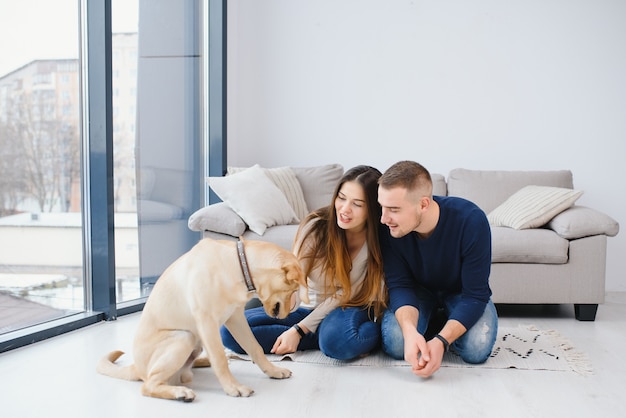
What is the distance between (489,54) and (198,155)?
2.13 meters

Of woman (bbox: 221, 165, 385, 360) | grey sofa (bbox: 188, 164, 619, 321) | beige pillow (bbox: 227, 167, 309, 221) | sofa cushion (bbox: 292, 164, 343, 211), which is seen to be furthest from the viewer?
Answer: sofa cushion (bbox: 292, 164, 343, 211)

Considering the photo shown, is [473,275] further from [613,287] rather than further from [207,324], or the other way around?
[613,287]

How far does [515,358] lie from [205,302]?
4.42 feet

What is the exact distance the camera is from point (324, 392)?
7.39 feet

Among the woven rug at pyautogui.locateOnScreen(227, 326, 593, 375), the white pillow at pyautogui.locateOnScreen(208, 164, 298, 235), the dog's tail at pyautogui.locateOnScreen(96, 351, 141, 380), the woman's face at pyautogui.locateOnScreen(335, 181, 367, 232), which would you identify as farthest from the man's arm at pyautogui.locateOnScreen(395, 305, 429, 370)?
the white pillow at pyautogui.locateOnScreen(208, 164, 298, 235)

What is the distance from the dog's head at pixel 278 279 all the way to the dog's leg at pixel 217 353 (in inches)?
7.3

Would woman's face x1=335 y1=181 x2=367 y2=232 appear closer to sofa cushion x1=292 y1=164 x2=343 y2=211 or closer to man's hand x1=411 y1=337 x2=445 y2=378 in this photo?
man's hand x1=411 y1=337 x2=445 y2=378

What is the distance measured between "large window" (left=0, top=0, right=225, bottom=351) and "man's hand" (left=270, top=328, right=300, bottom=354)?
1114mm

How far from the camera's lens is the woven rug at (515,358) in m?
2.57

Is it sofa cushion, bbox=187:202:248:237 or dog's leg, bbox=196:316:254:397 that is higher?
sofa cushion, bbox=187:202:248:237

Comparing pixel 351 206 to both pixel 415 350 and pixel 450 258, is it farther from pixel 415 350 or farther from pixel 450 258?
pixel 415 350

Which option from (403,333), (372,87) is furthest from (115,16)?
(403,333)

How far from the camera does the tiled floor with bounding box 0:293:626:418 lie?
209 cm

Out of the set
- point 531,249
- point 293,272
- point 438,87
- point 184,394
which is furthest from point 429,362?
point 438,87
